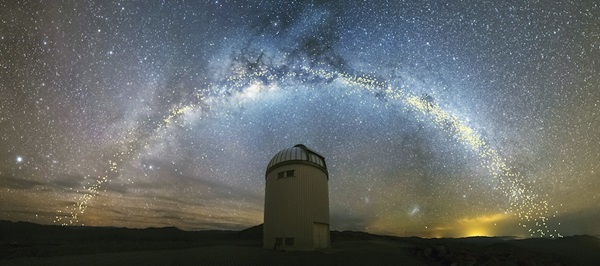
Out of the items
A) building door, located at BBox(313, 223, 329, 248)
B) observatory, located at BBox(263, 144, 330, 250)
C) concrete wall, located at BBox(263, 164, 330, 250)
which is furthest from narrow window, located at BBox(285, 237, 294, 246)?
building door, located at BBox(313, 223, 329, 248)

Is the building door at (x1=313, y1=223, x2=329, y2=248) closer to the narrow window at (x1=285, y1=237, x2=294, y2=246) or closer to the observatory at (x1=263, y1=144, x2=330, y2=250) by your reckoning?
the observatory at (x1=263, y1=144, x2=330, y2=250)

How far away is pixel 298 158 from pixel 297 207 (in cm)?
364

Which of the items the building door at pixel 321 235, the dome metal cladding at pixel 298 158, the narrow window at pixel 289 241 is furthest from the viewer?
the dome metal cladding at pixel 298 158

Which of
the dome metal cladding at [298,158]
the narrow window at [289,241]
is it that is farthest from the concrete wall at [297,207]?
the dome metal cladding at [298,158]

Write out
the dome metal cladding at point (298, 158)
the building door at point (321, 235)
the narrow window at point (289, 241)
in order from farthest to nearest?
1. the dome metal cladding at point (298, 158)
2. the building door at point (321, 235)
3. the narrow window at point (289, 241)

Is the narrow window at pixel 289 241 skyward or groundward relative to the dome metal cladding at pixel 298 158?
groundward

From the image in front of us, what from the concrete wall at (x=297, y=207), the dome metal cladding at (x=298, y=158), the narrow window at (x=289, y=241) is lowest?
the narrow window at (x=289, y=241)

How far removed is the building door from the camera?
63.4 feet

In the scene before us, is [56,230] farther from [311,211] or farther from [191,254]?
[311,211]

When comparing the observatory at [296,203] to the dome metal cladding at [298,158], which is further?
the dome metal cladding at [298,158]

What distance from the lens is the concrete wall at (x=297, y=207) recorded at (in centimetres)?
1886

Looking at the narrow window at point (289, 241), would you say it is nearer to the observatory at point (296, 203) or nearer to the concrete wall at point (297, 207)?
the observatory at point (296, 203)

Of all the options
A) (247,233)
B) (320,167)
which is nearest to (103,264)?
(320,167)

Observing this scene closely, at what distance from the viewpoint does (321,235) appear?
20.0 metres
